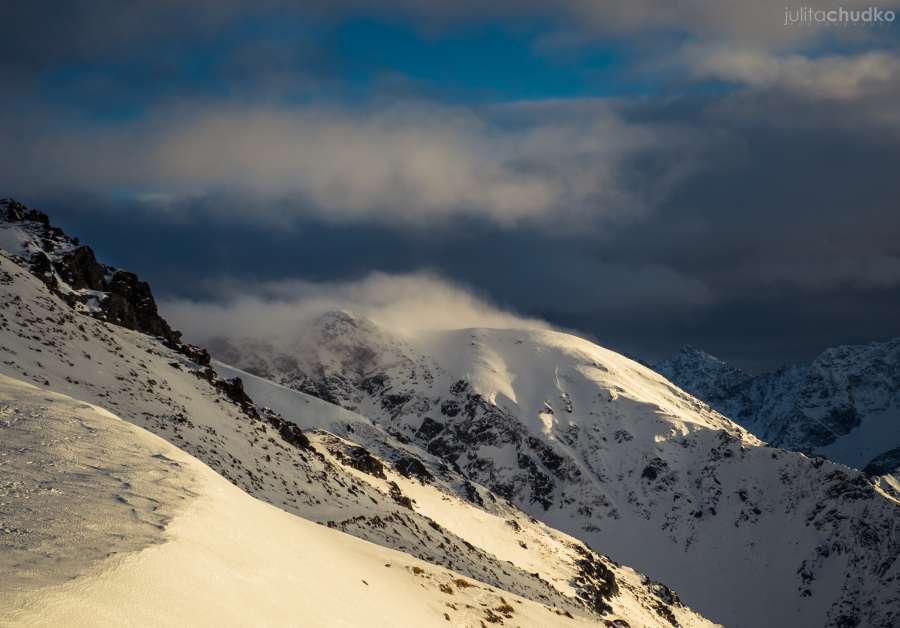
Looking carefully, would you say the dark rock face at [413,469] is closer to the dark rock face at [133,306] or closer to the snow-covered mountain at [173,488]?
the snow-covered mountain at [173,488]

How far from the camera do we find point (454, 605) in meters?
32.3

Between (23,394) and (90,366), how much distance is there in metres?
35.8

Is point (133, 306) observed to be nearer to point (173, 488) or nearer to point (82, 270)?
point (82, 270)

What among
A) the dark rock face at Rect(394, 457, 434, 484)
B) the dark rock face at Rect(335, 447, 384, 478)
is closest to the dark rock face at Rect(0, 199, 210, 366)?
the dark rock face at Rect(335, 447, 384, 478)

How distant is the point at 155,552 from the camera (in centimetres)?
1856

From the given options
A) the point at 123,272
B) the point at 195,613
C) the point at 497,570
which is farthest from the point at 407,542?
the point at 123,272

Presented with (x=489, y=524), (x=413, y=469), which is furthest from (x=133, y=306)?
(x=413, y=469)

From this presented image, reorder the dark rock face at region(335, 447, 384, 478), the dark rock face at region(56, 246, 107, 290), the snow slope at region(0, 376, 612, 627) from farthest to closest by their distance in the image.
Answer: the dark rock face at region(335, 447, 384, 478) < the dark rock face at region(56, 246, 107, 290) < the snow slope at region(0, 376, 612, 627)

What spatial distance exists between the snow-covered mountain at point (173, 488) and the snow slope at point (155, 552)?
0.08 metres

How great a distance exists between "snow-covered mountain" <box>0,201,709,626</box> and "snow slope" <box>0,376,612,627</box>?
0.26 ft

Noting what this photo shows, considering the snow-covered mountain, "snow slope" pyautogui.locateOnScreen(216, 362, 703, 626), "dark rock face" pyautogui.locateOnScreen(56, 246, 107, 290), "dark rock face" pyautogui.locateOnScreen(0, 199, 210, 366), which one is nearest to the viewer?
the snow-covered mountain

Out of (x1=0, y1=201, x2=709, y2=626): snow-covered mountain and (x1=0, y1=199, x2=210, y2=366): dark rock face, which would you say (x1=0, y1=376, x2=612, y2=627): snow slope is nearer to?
(x1=0, y1=201, x2=709, y2=626): snow-covered mountain

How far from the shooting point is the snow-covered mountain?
1872 cm

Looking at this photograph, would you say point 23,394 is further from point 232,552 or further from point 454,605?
point 454,605
